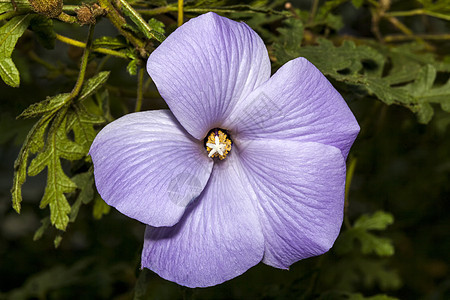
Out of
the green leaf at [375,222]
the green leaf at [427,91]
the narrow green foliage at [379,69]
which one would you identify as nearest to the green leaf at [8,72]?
the narrow green foliage at [379,69]

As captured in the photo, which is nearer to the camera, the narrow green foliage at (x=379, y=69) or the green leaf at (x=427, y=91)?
the narrow green foliage at (x=379, y=69)

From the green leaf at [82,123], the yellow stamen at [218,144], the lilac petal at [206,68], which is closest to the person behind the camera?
the lilac petal at [206,68]

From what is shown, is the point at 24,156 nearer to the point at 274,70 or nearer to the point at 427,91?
the point at 274,70

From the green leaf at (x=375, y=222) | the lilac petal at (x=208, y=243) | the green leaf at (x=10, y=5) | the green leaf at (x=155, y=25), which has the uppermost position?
the green leaf at (x=10, y=5)

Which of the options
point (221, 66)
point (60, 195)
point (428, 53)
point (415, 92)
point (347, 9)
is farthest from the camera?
point (347, 9)

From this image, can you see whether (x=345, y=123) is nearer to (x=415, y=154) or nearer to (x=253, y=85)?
(x=253, y=85)

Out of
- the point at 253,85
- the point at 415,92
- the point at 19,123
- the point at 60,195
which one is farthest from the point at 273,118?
the point at 19,123

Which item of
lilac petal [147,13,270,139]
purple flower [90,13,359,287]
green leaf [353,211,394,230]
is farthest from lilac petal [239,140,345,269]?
green leaf [353,211,394,230]

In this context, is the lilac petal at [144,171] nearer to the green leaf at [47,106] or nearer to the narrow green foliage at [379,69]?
the green leaf at [47,106]

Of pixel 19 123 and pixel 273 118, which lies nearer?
pixel 273 118
